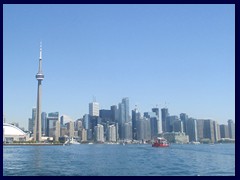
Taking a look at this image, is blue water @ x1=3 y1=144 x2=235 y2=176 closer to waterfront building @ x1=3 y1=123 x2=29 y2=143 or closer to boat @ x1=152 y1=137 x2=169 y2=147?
boat @ x1=152 y1=137 x2=169 y2=147

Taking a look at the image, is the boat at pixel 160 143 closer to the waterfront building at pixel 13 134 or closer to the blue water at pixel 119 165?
the blue water at pixel 119 165

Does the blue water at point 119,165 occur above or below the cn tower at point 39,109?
below

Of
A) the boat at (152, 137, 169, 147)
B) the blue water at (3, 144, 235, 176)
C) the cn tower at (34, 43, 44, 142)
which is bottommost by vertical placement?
the boat at (152, 137, 169, 147)

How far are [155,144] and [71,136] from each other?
11189mm

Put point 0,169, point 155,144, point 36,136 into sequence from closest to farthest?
1. point 0,169
2. point 155,144
3. point 36,136

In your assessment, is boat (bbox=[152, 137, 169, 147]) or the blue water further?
boat (bbox=[152, 137, 169, 147])

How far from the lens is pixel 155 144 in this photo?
25922 mm

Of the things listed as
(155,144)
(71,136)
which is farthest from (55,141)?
(155,144)

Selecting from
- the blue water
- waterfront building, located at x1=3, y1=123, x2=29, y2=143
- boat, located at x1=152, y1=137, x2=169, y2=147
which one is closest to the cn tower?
waterfront building, located at x1=3, y1=123, x2=29, y2=143

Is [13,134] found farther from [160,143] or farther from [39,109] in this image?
[160,143]

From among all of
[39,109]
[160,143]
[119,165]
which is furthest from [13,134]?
[119,165]

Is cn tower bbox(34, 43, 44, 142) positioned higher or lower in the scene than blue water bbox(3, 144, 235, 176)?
higher

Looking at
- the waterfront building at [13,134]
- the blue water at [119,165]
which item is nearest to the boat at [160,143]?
the blue water at [119,165]
